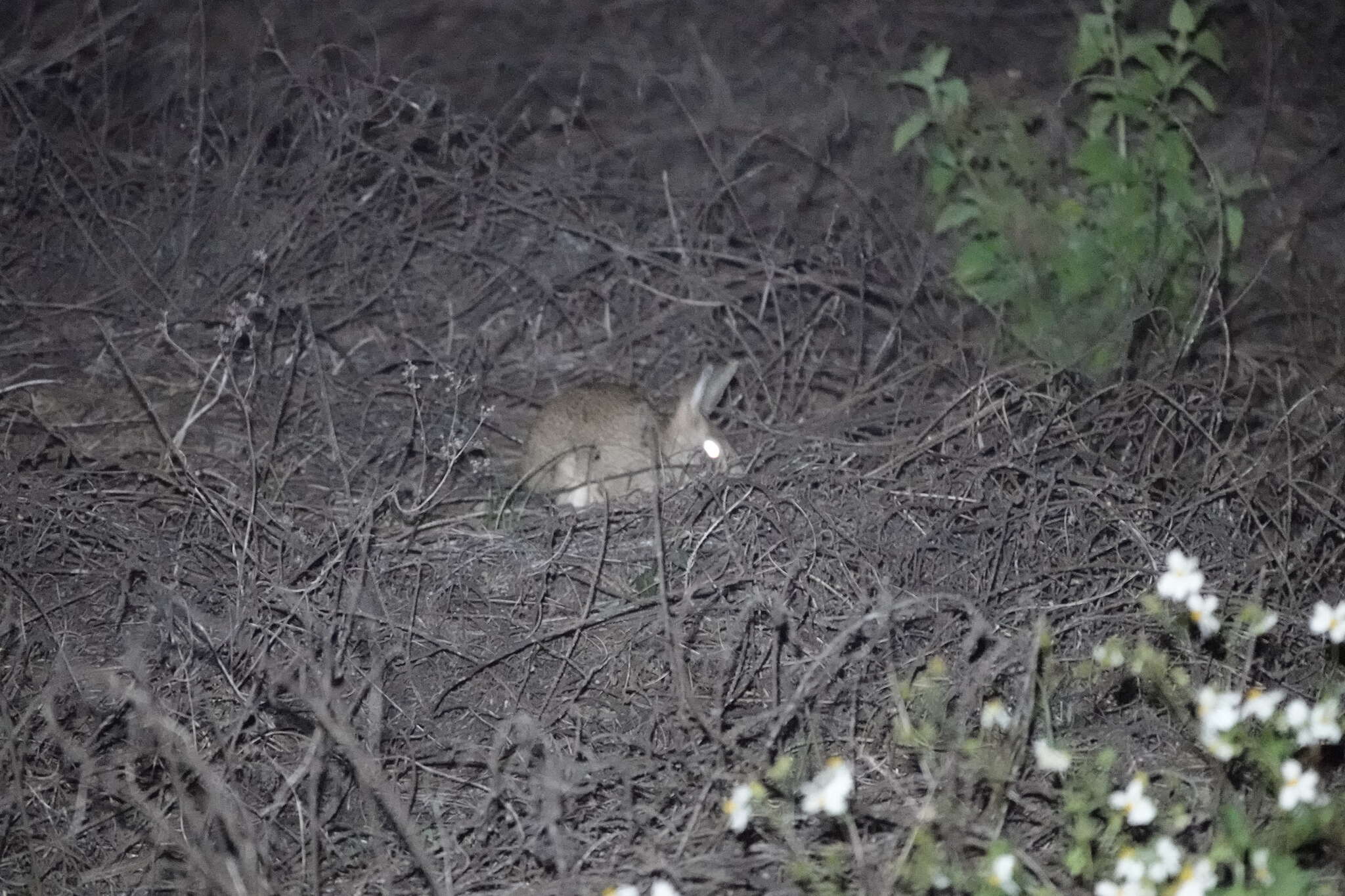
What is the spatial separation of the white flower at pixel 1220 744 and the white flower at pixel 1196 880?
0.70 ft

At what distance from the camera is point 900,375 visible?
15.8 feet

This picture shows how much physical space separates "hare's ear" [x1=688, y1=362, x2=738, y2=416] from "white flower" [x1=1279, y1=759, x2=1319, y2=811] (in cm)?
248

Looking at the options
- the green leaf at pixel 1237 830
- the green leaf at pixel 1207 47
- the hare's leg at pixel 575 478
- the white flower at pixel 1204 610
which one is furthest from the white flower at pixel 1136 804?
the green leaf at pixel 1207 47

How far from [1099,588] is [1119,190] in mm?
1642

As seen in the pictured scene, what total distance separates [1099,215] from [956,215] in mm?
579

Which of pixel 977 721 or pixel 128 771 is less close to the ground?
pixel 128 771

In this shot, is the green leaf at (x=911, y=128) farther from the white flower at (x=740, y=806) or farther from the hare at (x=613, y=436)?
the white flower at (x=740, y=806)

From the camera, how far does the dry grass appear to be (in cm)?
327

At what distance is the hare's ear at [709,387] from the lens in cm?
481

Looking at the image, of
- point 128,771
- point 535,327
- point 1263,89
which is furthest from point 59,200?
point 1263,89

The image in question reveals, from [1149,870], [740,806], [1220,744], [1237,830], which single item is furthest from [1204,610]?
[740,806]

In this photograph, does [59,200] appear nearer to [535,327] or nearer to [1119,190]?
[535,327]

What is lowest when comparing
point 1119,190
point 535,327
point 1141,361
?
point 535,327

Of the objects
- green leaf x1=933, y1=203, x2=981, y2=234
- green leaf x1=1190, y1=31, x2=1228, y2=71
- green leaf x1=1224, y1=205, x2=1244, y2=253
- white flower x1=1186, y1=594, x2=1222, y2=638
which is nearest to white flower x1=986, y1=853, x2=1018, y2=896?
white flower x1=1186, y1=594, x2=1222, y2=638
